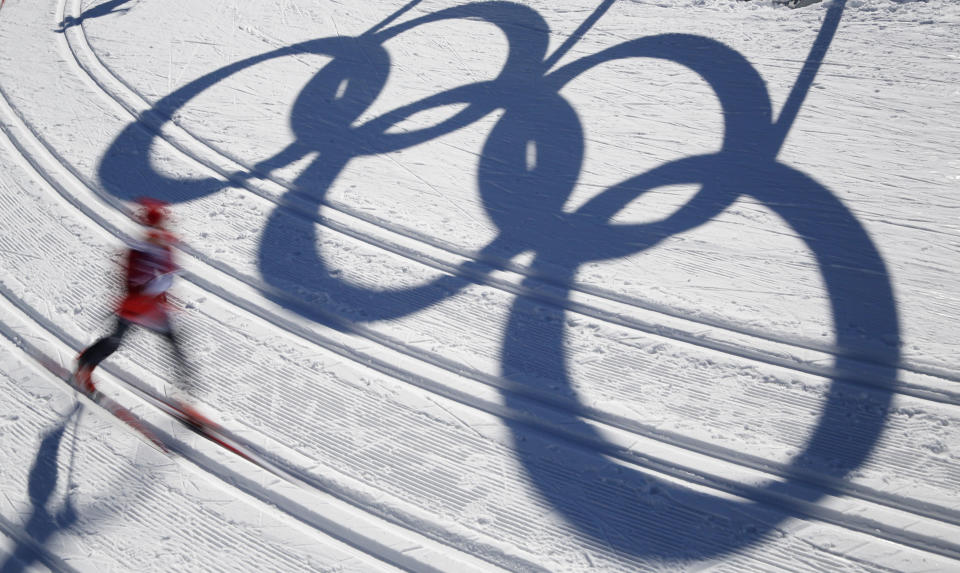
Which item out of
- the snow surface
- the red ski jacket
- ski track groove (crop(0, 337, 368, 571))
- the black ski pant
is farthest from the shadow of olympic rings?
ski track groove (crop(0, 337, 368, 571))

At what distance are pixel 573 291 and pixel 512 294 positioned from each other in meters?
0.46

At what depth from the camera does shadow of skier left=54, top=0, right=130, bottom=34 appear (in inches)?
363

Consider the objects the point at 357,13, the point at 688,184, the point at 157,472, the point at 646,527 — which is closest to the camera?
the point at 646,527

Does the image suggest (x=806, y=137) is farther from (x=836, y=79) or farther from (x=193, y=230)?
(x=193, y=230)

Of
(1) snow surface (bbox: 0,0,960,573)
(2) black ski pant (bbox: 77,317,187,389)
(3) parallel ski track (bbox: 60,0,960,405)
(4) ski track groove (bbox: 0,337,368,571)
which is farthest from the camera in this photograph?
(3) parallel ski track (bbox: 60,0,960,405)

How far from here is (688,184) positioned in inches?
232

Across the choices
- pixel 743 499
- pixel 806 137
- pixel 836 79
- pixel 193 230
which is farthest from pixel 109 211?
pixel 836 79

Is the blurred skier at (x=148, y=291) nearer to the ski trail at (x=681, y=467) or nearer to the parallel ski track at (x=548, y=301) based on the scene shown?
the parallel ski track at (x=548, y=301)

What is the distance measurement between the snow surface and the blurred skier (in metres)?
0.38

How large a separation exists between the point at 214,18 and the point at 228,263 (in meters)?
5.34

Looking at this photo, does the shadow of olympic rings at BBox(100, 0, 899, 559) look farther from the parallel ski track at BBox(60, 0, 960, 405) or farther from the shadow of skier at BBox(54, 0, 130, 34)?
the shadow of skier at BBox(54, 0, 130, 34)

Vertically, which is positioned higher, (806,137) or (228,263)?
(806,137)

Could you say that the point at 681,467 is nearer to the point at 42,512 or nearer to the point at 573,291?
the point at 573,291

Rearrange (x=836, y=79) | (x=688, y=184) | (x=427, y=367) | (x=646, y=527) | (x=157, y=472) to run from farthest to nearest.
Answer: (x=836, y=79) → (x=688, y=184) → (x=427, y=367) → (x=157, y=472) → (x=646, y=527)
